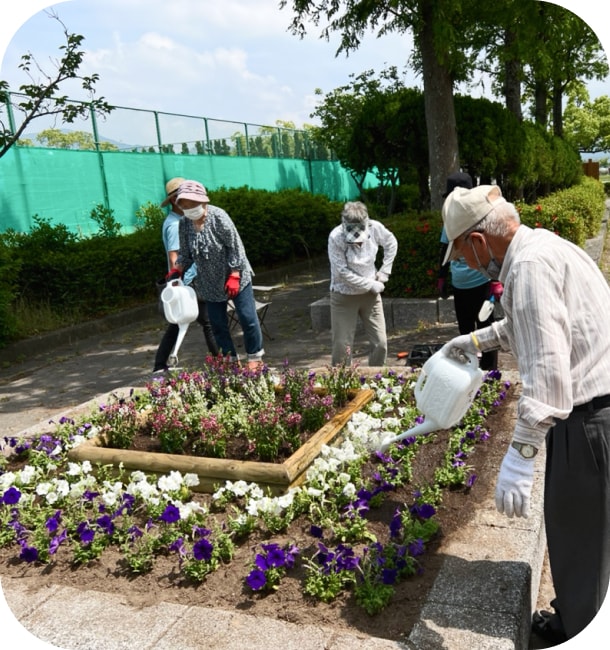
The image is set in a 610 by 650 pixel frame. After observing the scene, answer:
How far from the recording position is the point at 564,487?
238 centimetres

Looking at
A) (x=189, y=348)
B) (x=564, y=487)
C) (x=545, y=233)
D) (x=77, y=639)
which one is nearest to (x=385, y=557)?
(x=564, y=487)

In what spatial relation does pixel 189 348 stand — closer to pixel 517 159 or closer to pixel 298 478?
pixel 298 478

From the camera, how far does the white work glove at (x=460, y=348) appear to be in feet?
9.70

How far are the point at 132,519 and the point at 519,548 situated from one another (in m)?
1.91

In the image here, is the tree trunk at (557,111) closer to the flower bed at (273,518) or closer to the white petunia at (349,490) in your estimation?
the flower bed at (273,518)

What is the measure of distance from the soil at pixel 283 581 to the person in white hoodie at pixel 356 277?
6.43 ft

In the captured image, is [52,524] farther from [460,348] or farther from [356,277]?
[356,277]

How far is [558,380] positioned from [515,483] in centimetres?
41

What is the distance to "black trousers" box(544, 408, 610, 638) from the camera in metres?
2.32

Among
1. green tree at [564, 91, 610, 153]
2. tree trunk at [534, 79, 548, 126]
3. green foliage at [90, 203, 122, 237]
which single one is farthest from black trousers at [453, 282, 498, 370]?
green tree at [564, 91, 610, 153]

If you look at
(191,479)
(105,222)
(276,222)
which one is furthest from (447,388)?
(276,222)

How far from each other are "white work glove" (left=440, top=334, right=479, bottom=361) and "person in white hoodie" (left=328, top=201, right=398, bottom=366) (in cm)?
205

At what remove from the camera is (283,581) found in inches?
111

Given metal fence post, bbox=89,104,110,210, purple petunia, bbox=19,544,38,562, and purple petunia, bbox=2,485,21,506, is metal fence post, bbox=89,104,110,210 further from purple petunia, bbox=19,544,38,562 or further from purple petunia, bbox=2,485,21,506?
purple petunia, bbox=19,544,38,562
